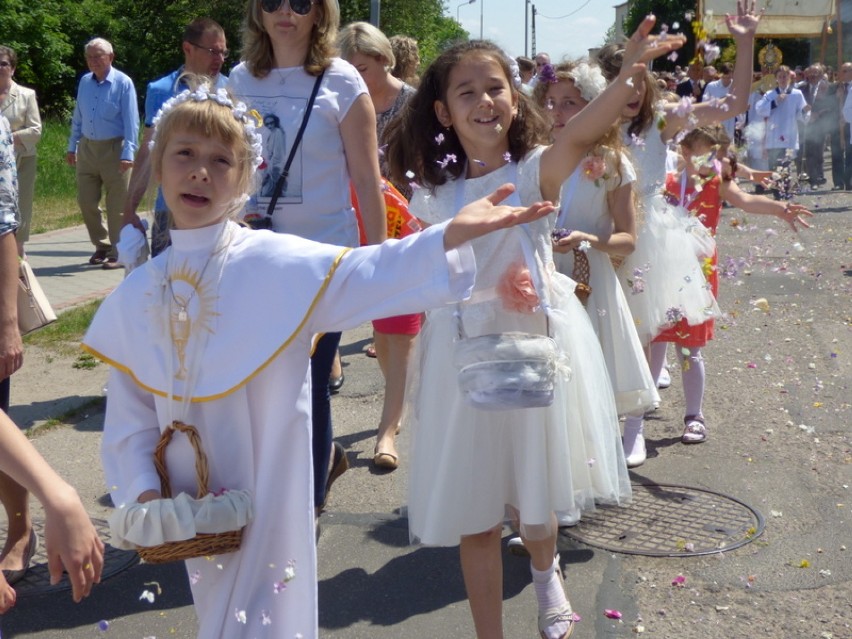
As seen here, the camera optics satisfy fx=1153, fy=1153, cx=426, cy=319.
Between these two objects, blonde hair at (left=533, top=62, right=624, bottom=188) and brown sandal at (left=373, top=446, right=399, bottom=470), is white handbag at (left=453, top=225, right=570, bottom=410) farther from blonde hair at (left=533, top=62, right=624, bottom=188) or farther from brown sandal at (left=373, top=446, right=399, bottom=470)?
brown sandal at (left=373, top=446, right=399, bottom=470)

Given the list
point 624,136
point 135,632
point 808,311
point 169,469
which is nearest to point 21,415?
point 135,632

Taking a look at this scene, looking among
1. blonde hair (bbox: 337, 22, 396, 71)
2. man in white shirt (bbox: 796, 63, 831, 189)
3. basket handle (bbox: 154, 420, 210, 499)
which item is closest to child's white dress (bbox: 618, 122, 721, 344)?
blonde hair (bbox: 337, 22, 396, 71)

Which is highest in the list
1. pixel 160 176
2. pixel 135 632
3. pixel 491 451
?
pixel 160 176

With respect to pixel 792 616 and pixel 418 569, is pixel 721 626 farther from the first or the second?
pixel 418 569

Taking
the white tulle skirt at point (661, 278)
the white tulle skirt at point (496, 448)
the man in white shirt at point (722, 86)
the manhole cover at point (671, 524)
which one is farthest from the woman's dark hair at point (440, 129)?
the man in white shirt at point (722, 86)

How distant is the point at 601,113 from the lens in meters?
3.29

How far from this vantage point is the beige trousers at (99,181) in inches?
455

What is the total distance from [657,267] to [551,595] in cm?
242

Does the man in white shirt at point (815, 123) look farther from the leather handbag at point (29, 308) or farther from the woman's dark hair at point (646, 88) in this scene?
the leather handbag at point (29, 308)

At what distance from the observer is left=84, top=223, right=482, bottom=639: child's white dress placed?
8.89 ft

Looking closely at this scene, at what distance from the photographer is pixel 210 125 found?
2924 millimetres

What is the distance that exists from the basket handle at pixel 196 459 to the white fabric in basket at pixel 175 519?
0.04 metres

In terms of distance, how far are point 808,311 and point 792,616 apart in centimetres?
594

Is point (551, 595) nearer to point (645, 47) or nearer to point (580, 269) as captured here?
point (580, 269)
